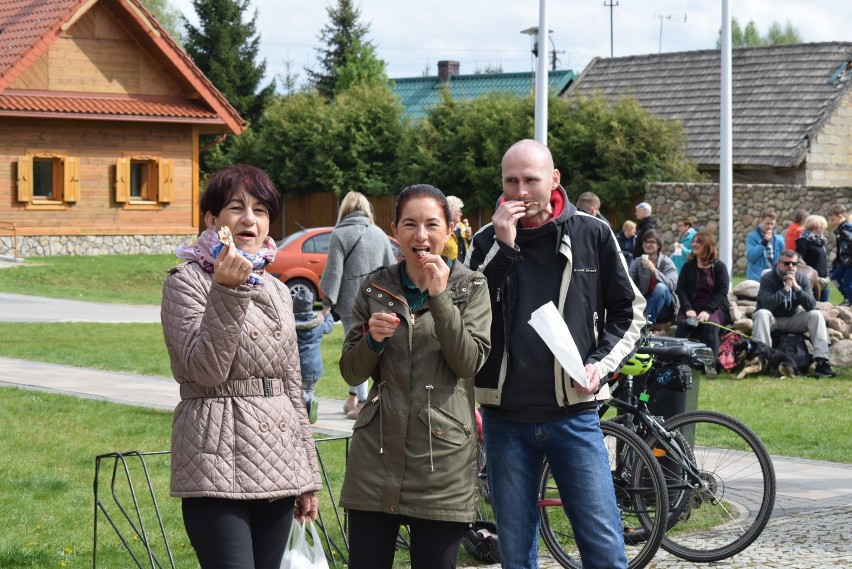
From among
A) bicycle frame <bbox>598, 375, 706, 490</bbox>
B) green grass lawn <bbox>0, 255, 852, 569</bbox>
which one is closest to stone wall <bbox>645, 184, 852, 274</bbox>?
green grass lawn <bbox>0, 255, 852, 569</bbox>

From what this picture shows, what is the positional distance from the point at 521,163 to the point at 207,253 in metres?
1.25

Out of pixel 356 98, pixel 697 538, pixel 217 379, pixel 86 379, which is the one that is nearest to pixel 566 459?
pixel 217 379

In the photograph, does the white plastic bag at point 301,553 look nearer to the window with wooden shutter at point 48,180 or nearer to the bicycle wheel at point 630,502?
the bicycle wheel at point 630,502

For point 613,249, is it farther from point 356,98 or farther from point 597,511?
point 356,98

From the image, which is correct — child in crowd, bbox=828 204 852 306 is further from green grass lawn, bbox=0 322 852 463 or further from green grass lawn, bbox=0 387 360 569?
green grass lawn, bbox=0 387 360 569

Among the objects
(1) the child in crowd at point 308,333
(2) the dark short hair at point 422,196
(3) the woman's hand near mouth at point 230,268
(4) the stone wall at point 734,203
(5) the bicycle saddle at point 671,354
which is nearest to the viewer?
(3) the woman's hand near mouth at point 230,268

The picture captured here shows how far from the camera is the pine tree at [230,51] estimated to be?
5741 cm

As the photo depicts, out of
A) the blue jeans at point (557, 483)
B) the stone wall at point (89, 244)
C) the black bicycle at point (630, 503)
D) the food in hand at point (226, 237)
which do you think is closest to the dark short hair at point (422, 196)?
the food in hand at point (226, 237)

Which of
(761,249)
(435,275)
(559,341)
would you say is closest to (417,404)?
(435,275)

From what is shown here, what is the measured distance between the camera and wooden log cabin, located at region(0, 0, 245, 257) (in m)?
34.7

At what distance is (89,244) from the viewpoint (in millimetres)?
36188

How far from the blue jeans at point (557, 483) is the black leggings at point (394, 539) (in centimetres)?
56

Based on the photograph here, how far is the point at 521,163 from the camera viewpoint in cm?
483

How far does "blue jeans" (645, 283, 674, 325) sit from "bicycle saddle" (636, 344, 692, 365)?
6.88m
